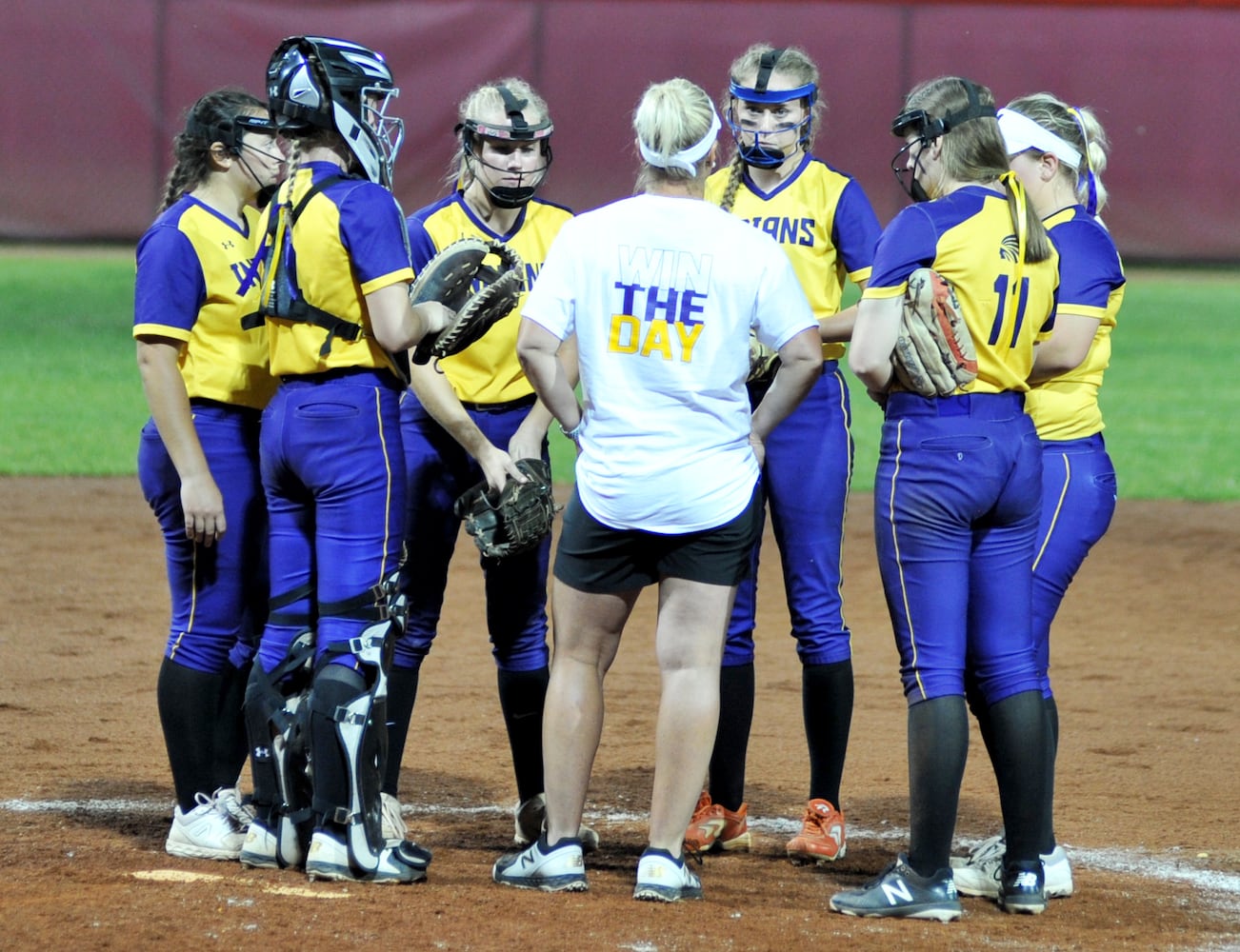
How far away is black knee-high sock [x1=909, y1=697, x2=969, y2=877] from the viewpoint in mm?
3480

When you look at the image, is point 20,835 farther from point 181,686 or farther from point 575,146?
point 575,146

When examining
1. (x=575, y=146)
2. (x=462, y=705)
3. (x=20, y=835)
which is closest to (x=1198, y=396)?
(x=575, y=146)

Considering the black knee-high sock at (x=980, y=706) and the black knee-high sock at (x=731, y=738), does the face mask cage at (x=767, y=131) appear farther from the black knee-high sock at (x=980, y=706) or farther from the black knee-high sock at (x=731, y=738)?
the black knee-high sock at (x=980, y=706)

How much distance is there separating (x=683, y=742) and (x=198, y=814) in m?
1.29

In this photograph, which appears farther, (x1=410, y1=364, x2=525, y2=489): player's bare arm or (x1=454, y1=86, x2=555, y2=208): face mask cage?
(x1=454, y1=86, x2=555, y2=208): face mask cage

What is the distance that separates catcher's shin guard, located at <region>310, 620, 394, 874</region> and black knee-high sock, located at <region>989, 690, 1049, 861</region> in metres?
1.44

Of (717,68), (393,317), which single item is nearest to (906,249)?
(393,317)

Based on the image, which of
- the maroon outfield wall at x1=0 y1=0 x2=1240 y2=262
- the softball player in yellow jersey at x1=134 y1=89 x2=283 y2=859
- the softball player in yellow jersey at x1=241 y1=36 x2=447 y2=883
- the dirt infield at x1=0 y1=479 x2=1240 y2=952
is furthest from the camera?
the maroon outfield wall at x1=0 y1=0 x2=1240 y2=262

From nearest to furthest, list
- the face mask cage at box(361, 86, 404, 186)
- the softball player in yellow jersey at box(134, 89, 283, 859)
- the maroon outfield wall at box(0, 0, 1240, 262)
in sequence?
the face mask cage at box(361, 86, 404, 186) < the softball player in yellow jersey at box(134, 89, 283, 859) < the maroon outfield wall at box(0, 0, 1240, 262)

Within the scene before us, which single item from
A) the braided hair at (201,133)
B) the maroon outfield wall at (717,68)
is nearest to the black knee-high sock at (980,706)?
the braided hair at (201,133)

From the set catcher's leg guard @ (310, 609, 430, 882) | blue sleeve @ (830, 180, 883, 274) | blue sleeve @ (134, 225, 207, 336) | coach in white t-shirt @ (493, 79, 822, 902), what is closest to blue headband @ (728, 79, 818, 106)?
blue sleeve @ (830, 180, 883, 274)

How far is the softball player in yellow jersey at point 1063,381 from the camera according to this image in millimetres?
3721

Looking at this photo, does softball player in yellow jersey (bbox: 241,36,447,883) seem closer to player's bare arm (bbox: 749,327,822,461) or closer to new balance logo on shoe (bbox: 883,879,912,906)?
player's bare arm (bbox: 749,327,822,461)

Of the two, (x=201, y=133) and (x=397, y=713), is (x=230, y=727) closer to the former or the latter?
(x=397, y=713)
